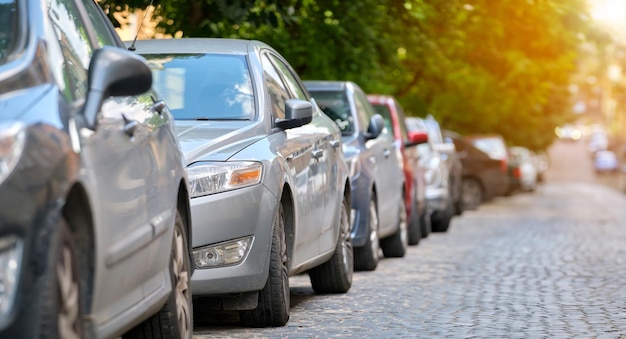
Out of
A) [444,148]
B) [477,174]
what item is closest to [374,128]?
[444,148]

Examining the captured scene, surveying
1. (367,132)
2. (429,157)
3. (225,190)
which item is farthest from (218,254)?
(429,157)

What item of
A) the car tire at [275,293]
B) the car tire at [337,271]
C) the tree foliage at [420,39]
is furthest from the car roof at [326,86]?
the car tire at [275,293]

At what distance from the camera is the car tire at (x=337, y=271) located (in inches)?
435

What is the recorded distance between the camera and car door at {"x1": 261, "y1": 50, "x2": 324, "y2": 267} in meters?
9.30

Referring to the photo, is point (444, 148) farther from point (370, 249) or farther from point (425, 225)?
point (370, 249)

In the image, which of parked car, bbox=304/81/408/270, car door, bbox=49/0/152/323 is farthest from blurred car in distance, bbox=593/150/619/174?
car door, bbox=49/0/152/323

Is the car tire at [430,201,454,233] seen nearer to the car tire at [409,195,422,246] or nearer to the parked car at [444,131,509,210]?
the car tire at [409,195,422,246]

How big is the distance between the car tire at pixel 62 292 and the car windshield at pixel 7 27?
75cm

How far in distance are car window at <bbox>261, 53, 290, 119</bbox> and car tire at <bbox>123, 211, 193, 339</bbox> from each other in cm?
273

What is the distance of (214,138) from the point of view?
28.6 feet

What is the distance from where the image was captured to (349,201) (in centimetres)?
1159

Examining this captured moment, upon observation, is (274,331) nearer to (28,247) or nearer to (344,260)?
(344,260)

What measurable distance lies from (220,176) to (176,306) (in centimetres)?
193

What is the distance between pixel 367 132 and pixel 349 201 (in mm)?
2571
